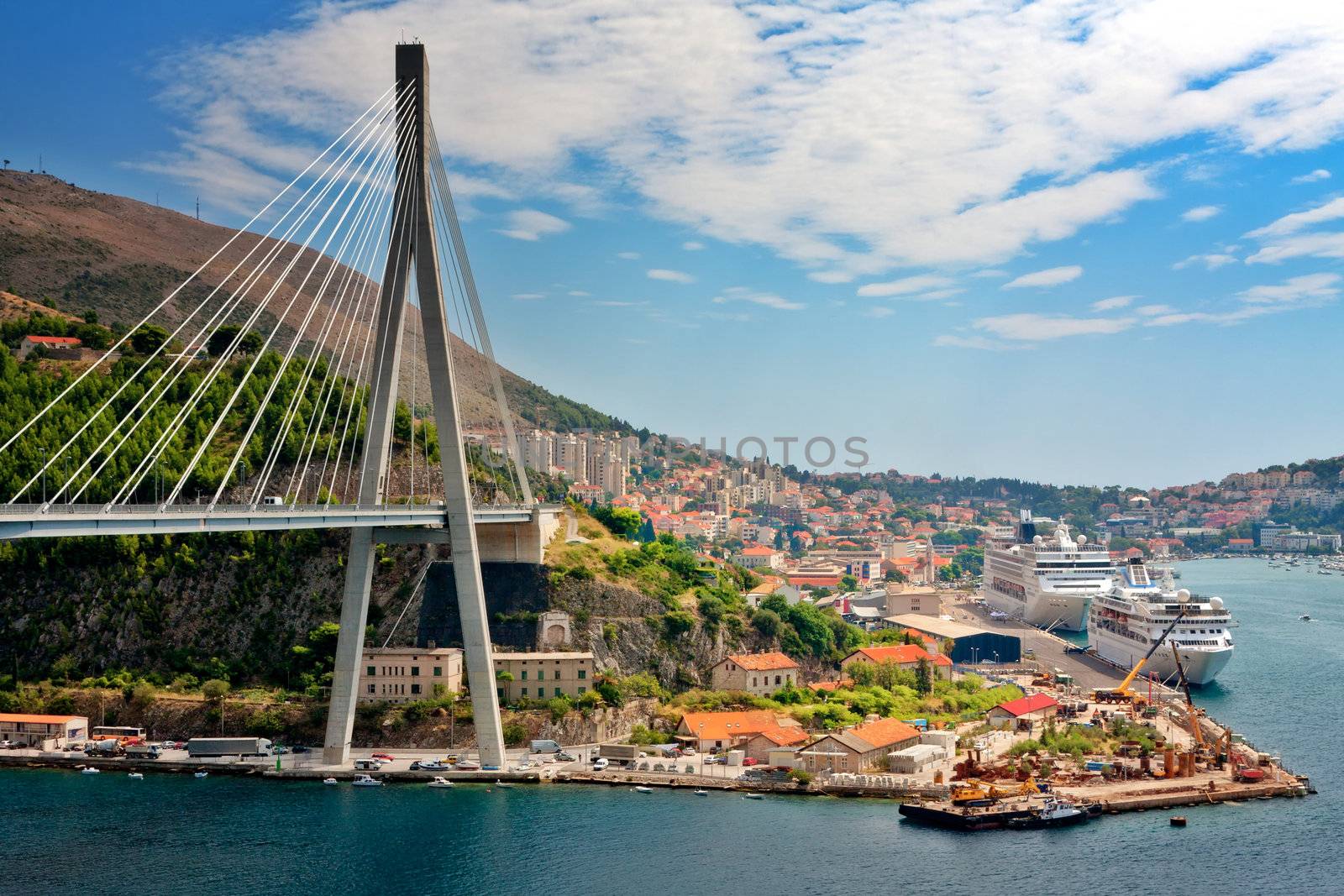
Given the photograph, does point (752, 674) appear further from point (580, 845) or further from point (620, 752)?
point (580, 845)

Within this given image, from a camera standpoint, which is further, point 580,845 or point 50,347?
point 50,347

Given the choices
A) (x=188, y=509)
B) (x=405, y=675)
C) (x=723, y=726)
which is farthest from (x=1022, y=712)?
(x=188, y=509)

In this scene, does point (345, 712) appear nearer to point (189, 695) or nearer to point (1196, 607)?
point (189, 695)

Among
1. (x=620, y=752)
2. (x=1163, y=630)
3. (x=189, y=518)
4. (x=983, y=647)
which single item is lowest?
(x=620, y=752)

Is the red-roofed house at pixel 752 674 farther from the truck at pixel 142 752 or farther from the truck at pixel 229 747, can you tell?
the truck at pixel 142 752

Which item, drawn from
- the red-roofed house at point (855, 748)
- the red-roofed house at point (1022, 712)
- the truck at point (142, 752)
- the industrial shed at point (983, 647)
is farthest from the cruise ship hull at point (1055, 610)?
the truck at point (142, 752)

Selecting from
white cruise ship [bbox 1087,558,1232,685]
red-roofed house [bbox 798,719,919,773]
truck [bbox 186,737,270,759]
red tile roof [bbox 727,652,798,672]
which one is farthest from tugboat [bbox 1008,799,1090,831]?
white cruise ship [bbox 1087,558,1232,685]
